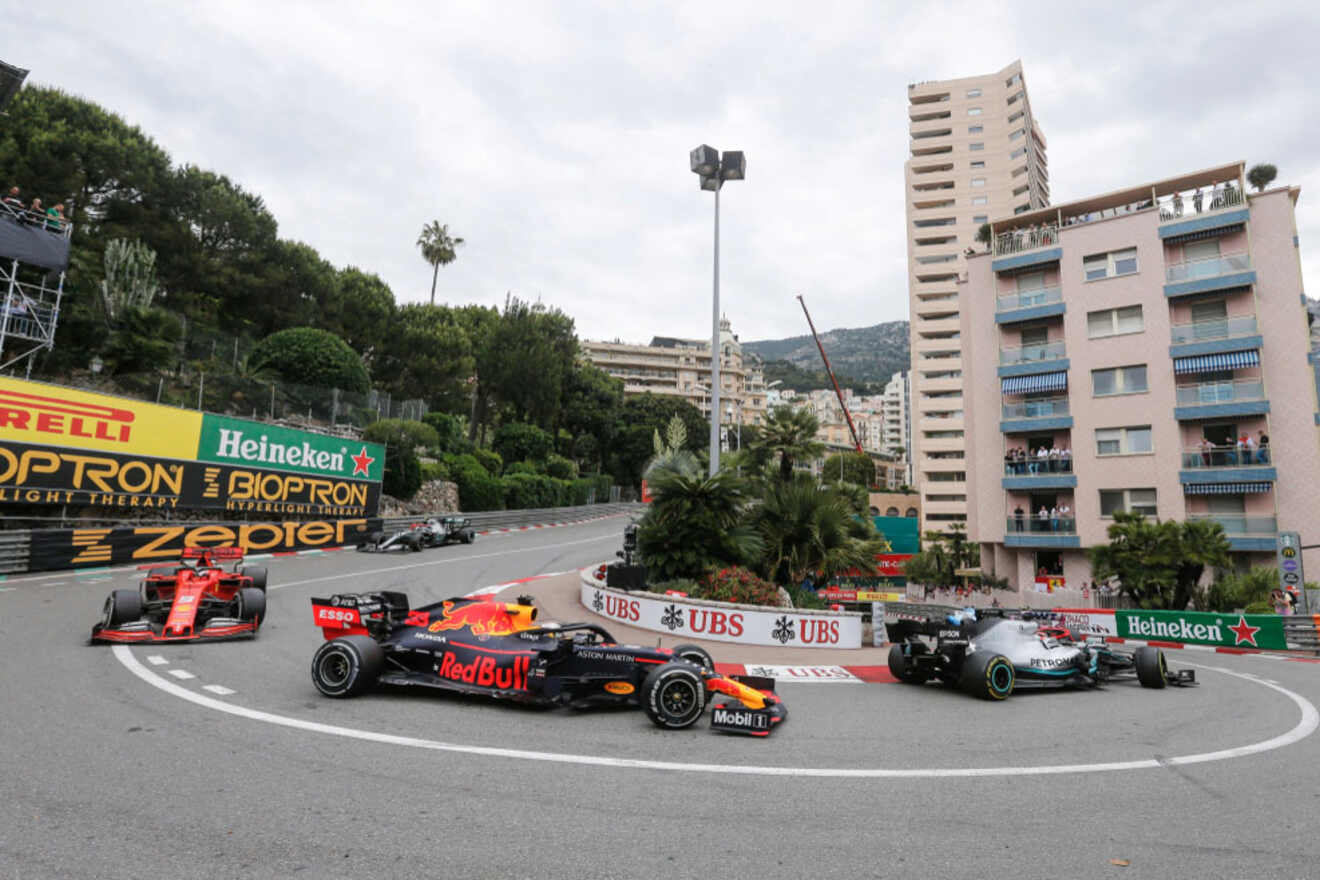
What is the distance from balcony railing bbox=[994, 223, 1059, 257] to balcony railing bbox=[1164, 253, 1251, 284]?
16.9 feet

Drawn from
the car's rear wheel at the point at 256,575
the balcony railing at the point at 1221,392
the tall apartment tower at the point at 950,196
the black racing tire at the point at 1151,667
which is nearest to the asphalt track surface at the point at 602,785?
the black racing tire at the point at 1151,667

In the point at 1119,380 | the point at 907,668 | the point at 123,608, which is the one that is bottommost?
the point at 907,668

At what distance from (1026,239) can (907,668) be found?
1241 inches

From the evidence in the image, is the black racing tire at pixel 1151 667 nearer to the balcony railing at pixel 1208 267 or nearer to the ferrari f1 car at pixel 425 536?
the ferrari f1 car at pixel 425 536

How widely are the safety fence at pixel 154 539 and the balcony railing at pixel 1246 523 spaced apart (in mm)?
33378

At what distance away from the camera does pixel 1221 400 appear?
91.2ft

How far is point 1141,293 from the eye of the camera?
98.9 ft

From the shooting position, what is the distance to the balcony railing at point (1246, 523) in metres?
26.5

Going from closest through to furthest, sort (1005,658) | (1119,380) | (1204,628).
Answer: (1005,658) < (1204,628) < (1119,380)

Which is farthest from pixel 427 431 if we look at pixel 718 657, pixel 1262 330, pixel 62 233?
pixel 1262 330

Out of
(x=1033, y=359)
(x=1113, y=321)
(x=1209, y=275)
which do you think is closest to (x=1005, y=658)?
(x=1033, y=359)

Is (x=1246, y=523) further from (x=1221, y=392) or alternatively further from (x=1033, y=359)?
(x=1033, y=359)

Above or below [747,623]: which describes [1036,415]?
above

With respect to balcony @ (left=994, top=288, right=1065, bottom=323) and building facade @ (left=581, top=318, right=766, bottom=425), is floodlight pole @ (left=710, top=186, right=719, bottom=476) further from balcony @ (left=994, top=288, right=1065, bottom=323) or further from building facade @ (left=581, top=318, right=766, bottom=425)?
building facade @ (left=581, top=318, right=766, bottom=425)
